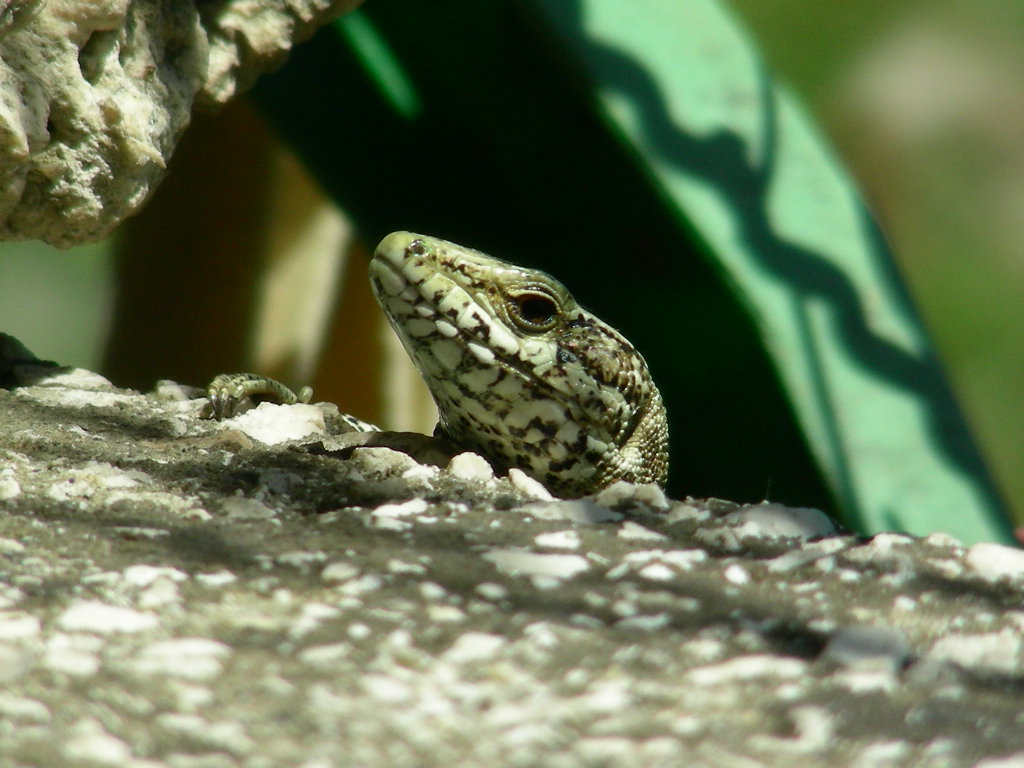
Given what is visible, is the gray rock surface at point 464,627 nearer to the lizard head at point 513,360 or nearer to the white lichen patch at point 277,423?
the white lichen patch at point 277,423

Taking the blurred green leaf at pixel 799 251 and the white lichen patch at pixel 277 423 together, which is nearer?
the white lichen patch at pixel 277 423

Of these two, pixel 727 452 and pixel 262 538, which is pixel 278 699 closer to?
pixel 262 538

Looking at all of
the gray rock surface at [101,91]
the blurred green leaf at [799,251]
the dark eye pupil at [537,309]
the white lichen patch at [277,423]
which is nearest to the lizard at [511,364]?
the dark eye pupil at [537,309]

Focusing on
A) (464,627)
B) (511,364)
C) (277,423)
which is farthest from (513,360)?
(464,627)

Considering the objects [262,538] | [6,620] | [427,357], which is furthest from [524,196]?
[6,620]

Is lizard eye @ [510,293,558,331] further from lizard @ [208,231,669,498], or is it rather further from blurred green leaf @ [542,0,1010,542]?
blurred green leaf @ [542,0,1010,542]

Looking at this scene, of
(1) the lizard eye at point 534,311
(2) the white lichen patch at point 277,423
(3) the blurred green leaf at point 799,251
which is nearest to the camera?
(2) the white lichen patch at point 277,423

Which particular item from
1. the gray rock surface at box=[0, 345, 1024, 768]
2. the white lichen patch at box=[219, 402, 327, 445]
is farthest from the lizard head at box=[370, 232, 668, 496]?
the gray rock surface at box=[0, 345, 1024, 768]
